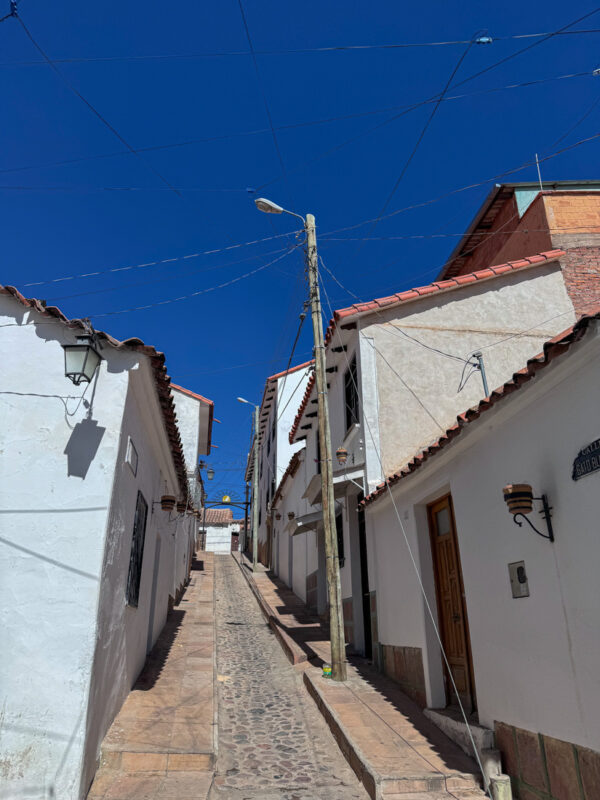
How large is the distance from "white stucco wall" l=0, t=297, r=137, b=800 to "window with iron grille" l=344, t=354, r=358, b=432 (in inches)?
225

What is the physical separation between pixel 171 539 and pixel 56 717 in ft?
25.5

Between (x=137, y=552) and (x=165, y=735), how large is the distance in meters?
2.08

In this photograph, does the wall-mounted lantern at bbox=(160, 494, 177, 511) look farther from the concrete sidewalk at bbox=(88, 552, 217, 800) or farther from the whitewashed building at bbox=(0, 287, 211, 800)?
the concrete sidewalk at bbox=(88, 552, 217, 800)

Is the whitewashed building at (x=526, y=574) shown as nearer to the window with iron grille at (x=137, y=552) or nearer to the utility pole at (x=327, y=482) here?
the utility pole at (x=327, y=482)

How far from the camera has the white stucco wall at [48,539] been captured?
4.37m

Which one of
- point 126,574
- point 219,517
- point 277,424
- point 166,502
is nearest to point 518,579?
point 126,574

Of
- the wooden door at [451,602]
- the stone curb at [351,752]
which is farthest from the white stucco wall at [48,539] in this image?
the wooden door at [451,602]

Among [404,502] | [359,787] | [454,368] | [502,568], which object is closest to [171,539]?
[404,502]

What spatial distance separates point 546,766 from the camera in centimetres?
432

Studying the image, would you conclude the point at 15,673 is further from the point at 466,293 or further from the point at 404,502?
the point at 466,293

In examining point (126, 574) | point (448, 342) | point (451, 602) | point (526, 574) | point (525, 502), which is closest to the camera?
point (525, 502)

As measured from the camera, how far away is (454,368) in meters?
10.3

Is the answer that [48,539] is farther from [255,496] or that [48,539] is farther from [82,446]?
[255,496]

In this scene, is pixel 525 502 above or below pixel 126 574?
above
